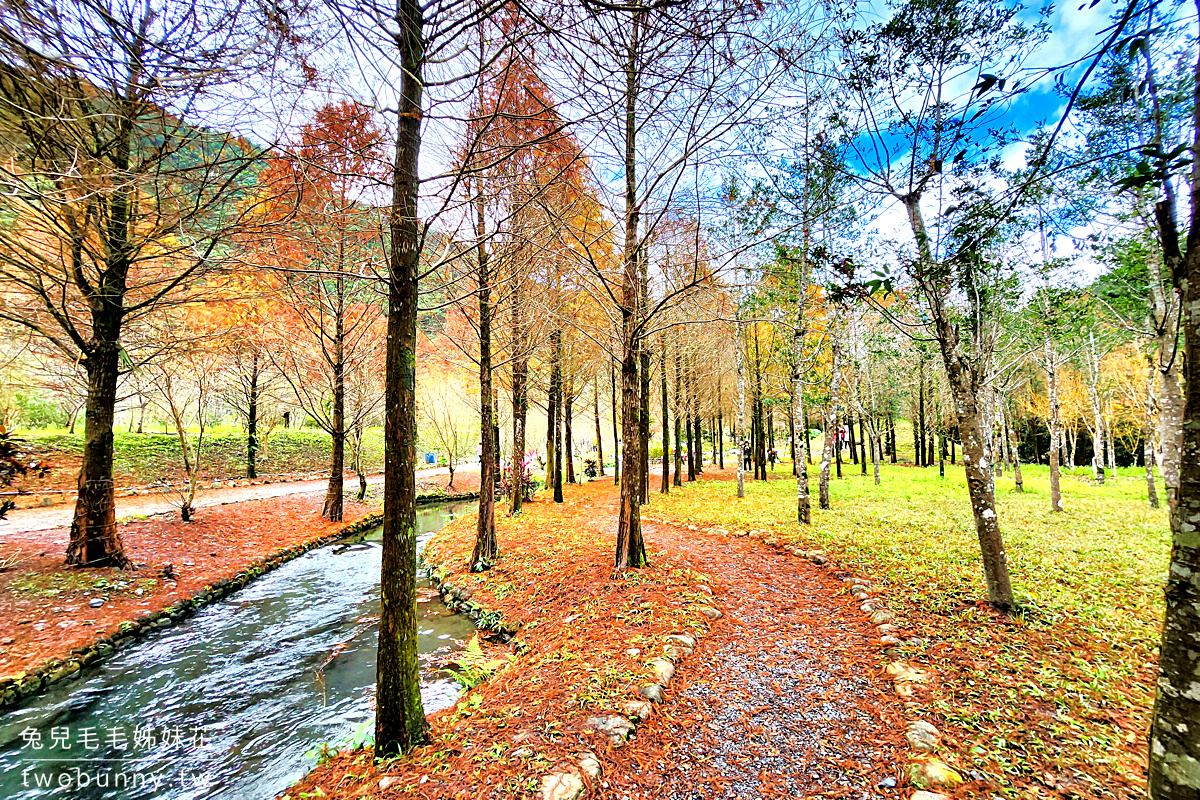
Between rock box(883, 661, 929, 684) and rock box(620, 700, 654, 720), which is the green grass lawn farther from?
rock box(620, 700, 654, 720)

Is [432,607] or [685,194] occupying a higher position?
[685,194]

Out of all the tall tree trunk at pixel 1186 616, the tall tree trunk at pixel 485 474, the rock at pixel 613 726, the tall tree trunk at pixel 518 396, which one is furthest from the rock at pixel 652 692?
the tall tree trunk at pixel 518 396

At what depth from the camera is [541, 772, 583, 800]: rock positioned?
7.96 feet

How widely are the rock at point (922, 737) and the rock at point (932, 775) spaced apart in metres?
0.12

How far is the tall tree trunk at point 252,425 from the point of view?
15442 millimetres

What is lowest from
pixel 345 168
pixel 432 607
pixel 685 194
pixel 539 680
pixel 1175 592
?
pixel 432 607

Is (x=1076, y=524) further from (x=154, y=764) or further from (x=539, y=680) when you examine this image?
(x=154, y=764)

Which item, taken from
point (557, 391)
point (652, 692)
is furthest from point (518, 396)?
point (652, 692)

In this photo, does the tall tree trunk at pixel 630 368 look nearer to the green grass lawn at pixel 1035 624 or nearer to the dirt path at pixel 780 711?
the dirt path at pixel 780 711

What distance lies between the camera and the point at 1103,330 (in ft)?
34.5

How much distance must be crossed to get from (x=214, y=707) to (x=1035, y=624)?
844 centimetres

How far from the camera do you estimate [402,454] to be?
10.1 ft

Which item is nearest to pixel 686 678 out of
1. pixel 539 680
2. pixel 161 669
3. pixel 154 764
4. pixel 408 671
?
pixel 539 680

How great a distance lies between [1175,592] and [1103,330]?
13992mm
